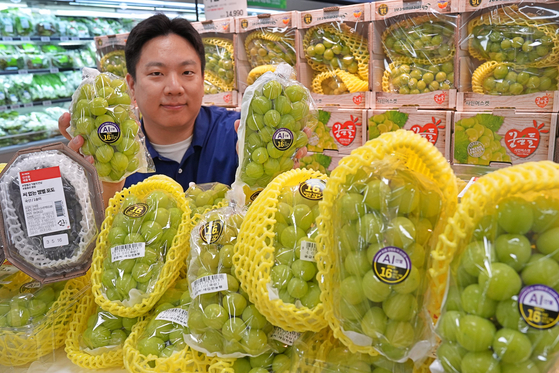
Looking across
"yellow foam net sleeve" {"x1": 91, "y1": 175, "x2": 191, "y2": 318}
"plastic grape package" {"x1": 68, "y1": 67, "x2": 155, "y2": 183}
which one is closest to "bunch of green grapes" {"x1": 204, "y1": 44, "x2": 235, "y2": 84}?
"plastic grape package" {"x1": 68, "y1": 67, "x2": 155, "y2": 183}

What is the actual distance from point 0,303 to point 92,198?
1.20ft

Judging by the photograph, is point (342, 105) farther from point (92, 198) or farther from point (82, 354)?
point (82, 354)

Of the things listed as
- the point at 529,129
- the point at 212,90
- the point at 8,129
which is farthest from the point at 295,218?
the point at 8,129

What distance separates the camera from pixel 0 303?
1.13m

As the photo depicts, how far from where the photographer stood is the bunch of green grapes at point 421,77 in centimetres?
260

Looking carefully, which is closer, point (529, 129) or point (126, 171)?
point (126, 171)

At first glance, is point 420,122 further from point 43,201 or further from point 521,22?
point 43,201

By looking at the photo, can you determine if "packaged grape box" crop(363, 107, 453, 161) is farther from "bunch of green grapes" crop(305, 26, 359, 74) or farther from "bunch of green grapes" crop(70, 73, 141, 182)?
"bunch of green grapes" crop(70, 73, 141, 182)

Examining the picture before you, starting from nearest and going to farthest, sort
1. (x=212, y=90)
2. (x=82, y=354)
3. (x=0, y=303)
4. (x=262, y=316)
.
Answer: (x=262, y=316), (x=82, y=354), (x=0, y=303), (x=212, y=90)

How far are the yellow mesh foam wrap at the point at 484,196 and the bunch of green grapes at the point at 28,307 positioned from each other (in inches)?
39.2

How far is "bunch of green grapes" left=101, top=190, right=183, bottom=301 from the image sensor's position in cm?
100

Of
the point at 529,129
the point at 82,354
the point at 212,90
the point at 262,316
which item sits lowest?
the point at 82,354

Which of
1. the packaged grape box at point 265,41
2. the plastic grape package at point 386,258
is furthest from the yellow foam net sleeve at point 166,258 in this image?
the packaged grape box at point 265,41

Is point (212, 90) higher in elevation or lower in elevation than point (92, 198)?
higher
